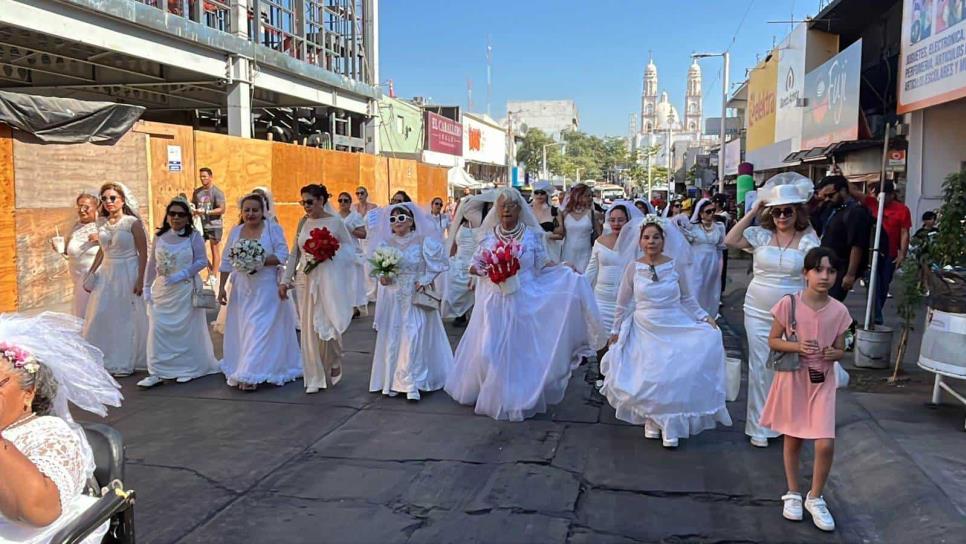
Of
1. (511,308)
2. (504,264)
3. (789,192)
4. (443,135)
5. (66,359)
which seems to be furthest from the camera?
(443,135)

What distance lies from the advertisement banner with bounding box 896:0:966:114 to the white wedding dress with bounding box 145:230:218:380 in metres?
11.3

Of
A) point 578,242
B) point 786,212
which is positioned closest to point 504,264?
point 786,212

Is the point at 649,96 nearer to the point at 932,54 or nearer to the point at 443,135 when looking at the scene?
the point at 443,135

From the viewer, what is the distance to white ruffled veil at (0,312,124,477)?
2.66m

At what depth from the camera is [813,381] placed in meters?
4.30

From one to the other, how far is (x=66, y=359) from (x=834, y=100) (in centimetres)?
1951

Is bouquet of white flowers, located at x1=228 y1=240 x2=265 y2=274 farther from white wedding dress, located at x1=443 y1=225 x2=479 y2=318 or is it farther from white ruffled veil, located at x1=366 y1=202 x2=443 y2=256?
white wedding dress, located at x1=443 y1=225 x2=479 y2=318

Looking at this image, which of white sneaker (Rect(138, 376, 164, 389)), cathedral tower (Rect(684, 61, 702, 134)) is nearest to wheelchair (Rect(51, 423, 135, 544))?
white sneaker (Rect(138, 376, 164, 389))

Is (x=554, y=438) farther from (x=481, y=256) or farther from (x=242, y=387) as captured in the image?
(x=242, y=387)

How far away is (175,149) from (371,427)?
836cm

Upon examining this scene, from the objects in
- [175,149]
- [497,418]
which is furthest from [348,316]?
[175,149]

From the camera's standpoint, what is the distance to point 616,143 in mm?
128250

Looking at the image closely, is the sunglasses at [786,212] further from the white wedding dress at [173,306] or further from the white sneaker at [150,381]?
the white sneaker at [150,381]

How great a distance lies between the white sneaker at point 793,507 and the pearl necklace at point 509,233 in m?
3.19
